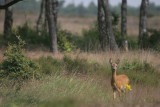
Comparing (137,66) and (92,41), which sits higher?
(92,41)

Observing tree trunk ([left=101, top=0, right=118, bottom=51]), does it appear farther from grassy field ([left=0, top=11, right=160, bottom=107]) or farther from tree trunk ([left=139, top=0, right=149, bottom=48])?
tree trunk ([left=139, top=0, right=149, bottom=48])

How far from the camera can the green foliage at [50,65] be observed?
9852 mm

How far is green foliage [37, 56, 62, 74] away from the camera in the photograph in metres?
9.85

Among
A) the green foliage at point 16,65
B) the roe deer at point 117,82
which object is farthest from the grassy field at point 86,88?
the green foliage at point 16,65

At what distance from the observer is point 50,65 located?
10.4m

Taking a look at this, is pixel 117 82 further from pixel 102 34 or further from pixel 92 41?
pixel 92 41

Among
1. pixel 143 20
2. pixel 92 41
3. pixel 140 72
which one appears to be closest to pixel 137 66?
pixel 140 72

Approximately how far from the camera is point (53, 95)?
22.4ft

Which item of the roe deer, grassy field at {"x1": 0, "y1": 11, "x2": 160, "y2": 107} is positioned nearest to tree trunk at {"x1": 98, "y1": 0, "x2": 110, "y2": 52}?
grassy field at {"x1": 0, "y1": 11, "x2": 160, "y2": 107}

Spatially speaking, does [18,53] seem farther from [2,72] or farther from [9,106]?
[9,106]

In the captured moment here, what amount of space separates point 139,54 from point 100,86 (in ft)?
13.7

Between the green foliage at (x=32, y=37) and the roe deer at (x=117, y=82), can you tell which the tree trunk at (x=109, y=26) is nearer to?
the green foliage at (x=32, y=37)

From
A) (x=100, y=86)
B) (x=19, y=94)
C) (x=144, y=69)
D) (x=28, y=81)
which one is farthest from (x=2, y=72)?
(x=144, y=69)

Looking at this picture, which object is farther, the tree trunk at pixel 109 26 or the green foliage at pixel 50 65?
the tree trunk at pixel 109 26
